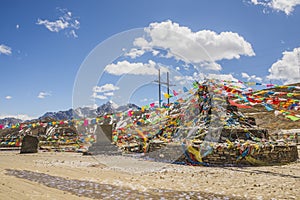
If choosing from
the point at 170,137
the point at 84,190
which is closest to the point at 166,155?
the point at 170,137

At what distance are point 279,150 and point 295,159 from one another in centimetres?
132

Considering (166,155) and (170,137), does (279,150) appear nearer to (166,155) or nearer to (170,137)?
(166,155)

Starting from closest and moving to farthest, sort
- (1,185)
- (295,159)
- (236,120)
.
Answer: (1,185)
(295,159)
(236,120)

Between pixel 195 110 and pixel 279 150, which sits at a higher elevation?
pixel 195 110

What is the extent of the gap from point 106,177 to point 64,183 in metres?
1.53

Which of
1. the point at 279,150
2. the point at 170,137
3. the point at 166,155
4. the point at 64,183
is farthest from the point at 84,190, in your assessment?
the point at 170,137

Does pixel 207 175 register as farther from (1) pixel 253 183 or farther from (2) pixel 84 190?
(2) pixel 84 190

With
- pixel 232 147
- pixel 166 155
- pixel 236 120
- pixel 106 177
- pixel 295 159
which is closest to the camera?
pixel 106 177

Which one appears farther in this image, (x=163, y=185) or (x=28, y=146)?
(x=28, y=146)

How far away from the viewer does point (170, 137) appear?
15430 mm

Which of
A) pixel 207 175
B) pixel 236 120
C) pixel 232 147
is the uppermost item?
pixel 236 120

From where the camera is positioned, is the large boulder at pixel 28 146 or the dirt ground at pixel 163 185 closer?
the dirt ground at pixel 163 185

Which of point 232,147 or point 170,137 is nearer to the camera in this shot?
point 232,147

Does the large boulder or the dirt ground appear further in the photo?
the large boulder
